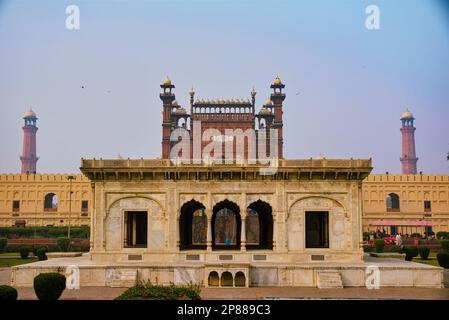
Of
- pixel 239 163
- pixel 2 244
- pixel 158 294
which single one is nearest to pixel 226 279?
pixel 239 163

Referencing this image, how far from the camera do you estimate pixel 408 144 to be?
11394cm

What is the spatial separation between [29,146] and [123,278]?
9177cm

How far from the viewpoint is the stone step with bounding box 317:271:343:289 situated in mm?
24109

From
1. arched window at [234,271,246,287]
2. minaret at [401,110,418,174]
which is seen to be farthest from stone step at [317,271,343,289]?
minaret at [401,110,418,174]

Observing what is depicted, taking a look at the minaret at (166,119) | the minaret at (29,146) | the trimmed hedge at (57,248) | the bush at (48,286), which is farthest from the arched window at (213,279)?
the minaret at (29,146)

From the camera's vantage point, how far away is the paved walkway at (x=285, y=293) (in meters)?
21.3

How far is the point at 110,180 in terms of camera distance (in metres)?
28.3

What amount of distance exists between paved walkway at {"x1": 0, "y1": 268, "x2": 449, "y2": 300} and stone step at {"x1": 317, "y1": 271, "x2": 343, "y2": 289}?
41cm

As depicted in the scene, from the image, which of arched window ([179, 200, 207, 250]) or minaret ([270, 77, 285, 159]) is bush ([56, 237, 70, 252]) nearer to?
arched window ([179, 200, 207, 250])

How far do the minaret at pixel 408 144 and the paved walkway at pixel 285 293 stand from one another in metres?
92.7

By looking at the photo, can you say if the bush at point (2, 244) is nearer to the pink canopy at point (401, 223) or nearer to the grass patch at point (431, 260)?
the grass patch at point (431, 260)
